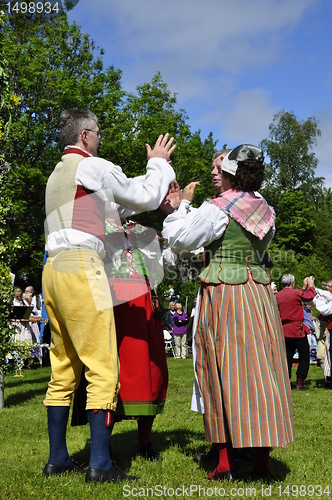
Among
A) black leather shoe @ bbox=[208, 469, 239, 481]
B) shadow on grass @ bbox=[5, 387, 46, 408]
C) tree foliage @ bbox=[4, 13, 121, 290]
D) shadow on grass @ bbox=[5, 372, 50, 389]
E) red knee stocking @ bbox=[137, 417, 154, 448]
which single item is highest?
tree foliage @ bbox=[4, 13, 121, 290]

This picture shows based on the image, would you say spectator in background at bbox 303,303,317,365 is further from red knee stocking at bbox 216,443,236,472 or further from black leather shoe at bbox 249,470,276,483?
red knee stocking at bbox 216,443,236,472

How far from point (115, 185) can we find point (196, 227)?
542 mm

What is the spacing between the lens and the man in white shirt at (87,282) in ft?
10.6

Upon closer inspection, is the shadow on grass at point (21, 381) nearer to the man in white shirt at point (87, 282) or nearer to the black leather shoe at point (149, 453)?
the black leather shoe at point (149, 453)

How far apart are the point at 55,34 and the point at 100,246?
2084 cm

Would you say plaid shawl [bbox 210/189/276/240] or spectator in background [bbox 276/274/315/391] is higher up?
plaid shawl [bbox 210/189/276/240]

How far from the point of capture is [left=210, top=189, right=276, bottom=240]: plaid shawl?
3412 millimetres

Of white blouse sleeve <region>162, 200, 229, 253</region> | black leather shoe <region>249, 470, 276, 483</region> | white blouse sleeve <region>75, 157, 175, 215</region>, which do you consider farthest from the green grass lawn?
white blouse sleeve <region>75, 157, 175, 215</region>

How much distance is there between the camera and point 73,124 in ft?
11.4

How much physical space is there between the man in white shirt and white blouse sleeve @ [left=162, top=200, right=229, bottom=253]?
7.2 inches

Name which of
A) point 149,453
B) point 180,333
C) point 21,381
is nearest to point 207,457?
point 149,453

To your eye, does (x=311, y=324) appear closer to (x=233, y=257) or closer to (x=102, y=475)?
(x=233, y=257)

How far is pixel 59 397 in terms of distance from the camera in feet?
11.2

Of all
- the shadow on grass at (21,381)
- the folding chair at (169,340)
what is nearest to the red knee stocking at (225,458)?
the shadow on grass at (21,381)
